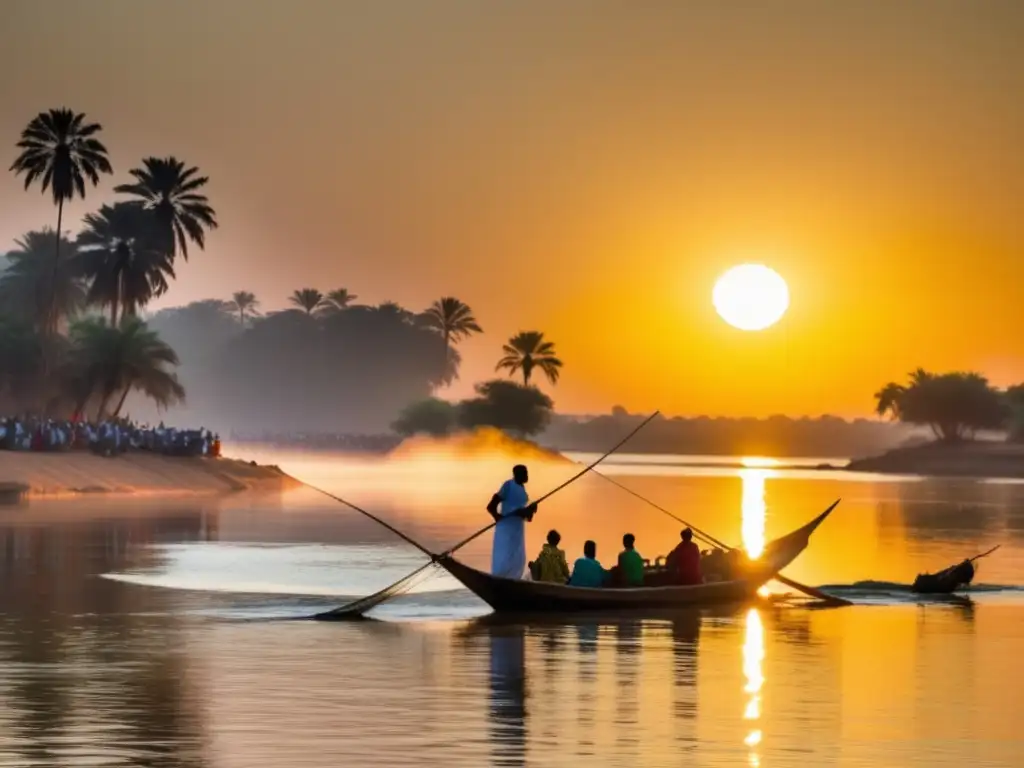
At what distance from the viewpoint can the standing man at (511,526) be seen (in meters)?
31.3

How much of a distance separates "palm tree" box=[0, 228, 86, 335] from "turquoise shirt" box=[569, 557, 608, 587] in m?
100

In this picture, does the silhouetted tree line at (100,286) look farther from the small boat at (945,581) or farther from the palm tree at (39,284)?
the small boat at (945,581)

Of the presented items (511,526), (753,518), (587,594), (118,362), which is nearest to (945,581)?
(587,594)

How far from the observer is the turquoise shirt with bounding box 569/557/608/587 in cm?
3278

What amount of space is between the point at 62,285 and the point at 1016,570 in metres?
98.8

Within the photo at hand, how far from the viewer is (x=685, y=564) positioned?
3412cm

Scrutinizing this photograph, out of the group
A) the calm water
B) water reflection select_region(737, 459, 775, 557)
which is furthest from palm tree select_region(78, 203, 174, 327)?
the calm water

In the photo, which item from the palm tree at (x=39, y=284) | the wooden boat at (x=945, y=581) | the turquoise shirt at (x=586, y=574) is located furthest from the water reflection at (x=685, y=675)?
the palm tree at (x=39, y=284)

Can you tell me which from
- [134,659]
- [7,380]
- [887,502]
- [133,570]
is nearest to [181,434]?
[7,380]

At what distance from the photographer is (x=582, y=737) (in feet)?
61.7

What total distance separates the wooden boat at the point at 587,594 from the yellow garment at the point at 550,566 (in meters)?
0.63

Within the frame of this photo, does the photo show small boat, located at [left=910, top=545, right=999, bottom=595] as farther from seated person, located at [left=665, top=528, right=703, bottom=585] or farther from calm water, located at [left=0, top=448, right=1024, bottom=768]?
seated person, located at [left=665, top=528, right=703, bottom=585]

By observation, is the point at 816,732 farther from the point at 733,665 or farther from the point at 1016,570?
the point at 1016,570

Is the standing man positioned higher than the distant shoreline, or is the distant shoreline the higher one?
the distant shoreline
